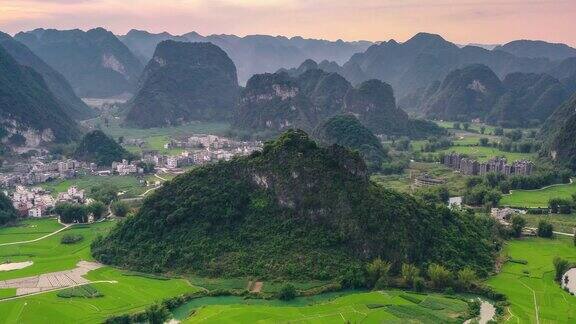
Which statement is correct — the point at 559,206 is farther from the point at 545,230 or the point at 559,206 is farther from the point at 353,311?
the point at 353,311

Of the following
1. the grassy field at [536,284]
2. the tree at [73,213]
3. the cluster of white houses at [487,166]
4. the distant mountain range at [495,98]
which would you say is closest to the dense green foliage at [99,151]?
the tree at [73,213]

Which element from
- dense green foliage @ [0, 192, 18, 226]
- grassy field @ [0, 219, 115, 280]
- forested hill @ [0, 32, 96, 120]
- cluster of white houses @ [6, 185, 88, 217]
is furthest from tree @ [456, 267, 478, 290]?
forested hill @ [0, 32, 96, 120]

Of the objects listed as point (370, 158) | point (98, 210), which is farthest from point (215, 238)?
point (370, 158)

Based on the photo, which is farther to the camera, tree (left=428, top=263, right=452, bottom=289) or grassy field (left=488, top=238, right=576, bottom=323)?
tree (left=428, top=263, right=452, bottom=289)

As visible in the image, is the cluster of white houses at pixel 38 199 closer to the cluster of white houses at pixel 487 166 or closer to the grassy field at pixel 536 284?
the grassy field at pixel 536 284

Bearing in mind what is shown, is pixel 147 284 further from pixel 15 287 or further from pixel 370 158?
pixel 370 158

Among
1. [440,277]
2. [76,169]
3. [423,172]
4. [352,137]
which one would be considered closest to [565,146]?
[423,172]

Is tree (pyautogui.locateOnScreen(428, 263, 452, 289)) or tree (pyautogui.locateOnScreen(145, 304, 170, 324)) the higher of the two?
tree (pyautogui.locateOnScreen(428, 263, 452, 289))

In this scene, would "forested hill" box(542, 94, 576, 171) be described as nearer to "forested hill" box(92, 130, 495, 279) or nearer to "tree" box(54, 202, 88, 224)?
"forested hill" box(92, 130, 495, 279)
